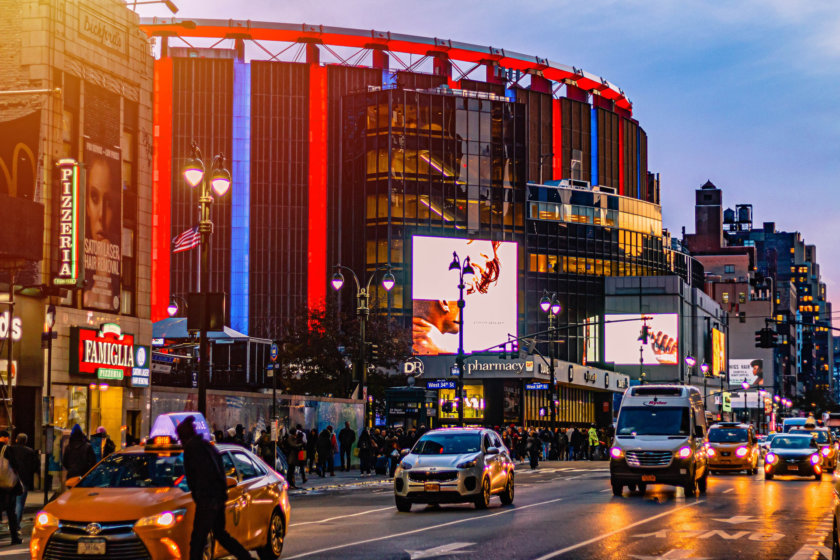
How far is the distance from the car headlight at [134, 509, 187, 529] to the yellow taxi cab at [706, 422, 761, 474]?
34.2 metres

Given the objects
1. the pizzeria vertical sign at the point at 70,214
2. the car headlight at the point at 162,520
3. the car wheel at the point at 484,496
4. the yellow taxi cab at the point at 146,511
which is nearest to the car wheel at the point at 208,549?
the yellow taxi cab at the point at 146,511

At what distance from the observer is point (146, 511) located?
39.8 ft

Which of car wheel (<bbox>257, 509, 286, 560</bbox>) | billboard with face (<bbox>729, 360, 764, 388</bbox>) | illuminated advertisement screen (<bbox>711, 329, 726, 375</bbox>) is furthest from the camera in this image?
billboard with face (<bbox>729, 360, 764, 388</bbox>)

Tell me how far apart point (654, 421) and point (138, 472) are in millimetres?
19092

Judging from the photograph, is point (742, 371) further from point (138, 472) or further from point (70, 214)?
point (138, 472)

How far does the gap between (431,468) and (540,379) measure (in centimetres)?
6012

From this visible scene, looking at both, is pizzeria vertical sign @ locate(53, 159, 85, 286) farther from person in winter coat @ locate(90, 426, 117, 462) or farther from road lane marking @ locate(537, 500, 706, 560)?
road lane marking @ locate(537, 500, 706, 560)

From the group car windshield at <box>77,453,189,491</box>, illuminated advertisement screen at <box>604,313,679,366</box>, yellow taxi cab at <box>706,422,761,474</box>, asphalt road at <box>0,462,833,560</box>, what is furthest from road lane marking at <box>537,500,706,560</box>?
illuminated advertisement screen at <box>604,313,679,366</box>

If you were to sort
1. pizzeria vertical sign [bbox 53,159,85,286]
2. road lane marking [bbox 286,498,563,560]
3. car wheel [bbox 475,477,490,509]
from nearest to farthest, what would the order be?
road lane marking [bbox 286,498,563,560] → car wheel [bbox 475,477,490,509] → pizzeria vertical sign [bbox 53,159,85,286]

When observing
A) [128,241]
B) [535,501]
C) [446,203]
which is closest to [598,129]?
[446,203]

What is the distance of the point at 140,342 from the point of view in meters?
38.0

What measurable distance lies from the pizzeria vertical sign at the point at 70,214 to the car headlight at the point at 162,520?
2115cm

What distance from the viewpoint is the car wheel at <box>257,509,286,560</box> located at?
14438 millimetres

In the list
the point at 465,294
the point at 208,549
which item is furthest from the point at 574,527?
the point at 465,294
